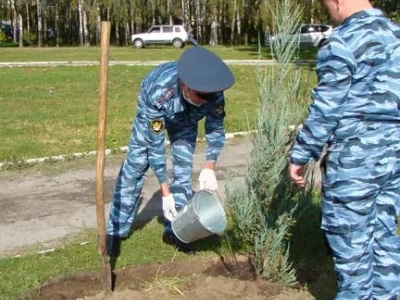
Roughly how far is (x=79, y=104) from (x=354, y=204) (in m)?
9.47

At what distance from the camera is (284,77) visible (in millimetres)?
3695

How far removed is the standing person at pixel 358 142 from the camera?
2766 millimetres

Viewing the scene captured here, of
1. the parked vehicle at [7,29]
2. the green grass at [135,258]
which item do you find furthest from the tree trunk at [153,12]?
the green grass at [135,258]

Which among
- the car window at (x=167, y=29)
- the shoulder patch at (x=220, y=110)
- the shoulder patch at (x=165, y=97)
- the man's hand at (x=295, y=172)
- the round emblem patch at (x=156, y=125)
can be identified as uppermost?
the shoulder patch at (x=165, y=97)

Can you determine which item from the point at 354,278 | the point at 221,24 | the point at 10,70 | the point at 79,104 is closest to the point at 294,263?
the point at 354,278

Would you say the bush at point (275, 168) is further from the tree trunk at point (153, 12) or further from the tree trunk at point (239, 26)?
the tree trunk at point (153, 12)

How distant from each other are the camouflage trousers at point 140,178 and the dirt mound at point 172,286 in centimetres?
46

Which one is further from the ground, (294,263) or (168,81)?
(168,81)

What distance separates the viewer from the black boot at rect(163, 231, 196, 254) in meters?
4.57

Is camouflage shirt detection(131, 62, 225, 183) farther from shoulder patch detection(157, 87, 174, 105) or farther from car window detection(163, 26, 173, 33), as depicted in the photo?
car window detection(163, 26, 173, 33)

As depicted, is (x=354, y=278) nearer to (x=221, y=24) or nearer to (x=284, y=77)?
(x=284, y=77)

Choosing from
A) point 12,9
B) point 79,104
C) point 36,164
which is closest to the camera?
point 36,164

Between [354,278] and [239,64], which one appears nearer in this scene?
[354,278]

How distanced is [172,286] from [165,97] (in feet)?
3.90
